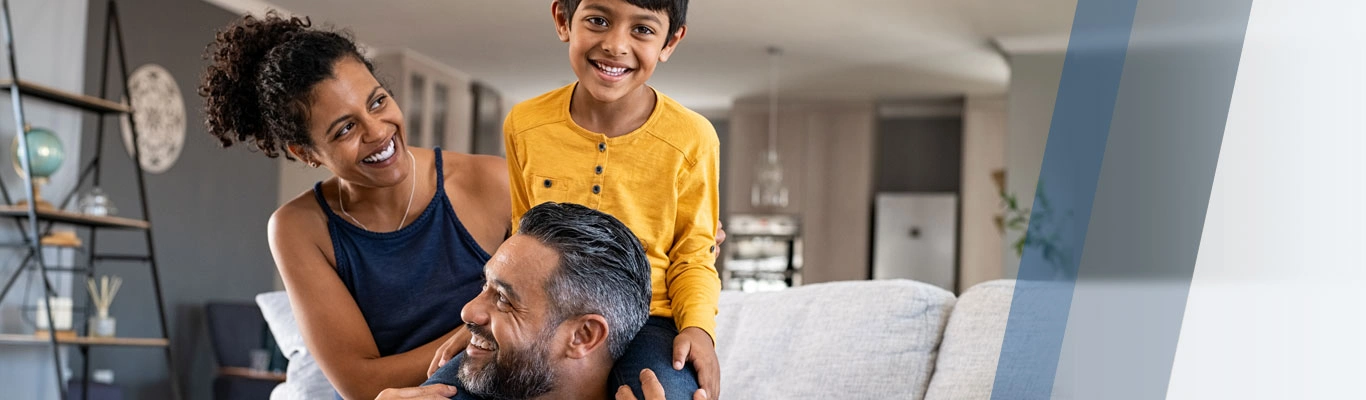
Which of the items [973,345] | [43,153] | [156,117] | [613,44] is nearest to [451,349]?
[613,44]

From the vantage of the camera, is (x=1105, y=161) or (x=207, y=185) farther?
(x=207, y=185)

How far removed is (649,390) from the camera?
1.52 meters

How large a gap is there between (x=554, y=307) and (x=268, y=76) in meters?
0.67

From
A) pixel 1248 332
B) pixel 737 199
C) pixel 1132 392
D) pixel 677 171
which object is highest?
pixel 677 171

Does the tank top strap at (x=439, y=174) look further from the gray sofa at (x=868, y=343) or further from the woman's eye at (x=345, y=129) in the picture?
the gray sofa at (x=868, y=343)

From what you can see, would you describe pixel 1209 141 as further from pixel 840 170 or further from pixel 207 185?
pixel 840 170

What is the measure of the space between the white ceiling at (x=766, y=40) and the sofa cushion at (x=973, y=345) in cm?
477

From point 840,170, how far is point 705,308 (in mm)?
8729

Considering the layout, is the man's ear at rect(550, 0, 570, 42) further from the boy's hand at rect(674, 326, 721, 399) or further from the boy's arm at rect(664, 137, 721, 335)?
the boy's hand at rect(674, 326, 721, 399)

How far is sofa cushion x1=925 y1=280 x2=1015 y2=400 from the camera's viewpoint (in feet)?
6.64

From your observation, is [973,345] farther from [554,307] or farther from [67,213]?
[67,213]

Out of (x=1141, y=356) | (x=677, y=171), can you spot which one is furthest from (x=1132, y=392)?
(x=677, y=171)

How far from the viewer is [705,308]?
166 centimetres

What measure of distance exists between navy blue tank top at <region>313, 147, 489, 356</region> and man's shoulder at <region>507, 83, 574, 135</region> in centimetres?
39
